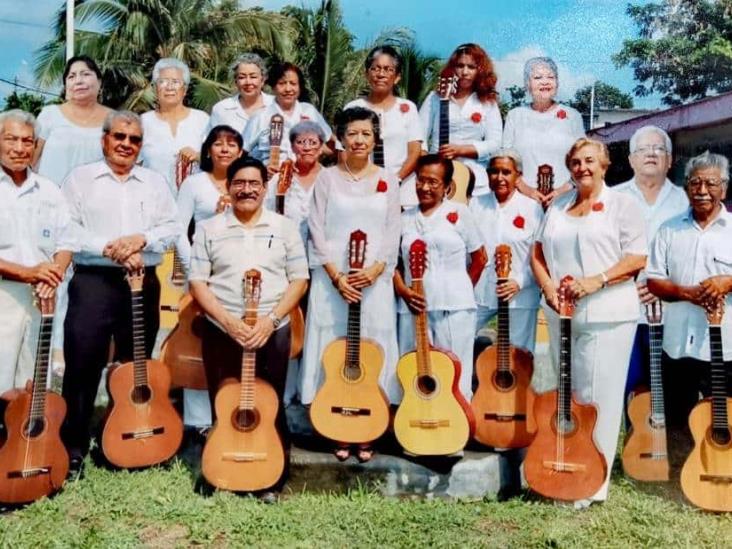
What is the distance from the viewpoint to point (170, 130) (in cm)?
633

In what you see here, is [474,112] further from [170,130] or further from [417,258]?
[170,130]

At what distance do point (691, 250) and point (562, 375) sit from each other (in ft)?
3.88

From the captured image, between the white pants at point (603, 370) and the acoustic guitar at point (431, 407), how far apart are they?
0.64m

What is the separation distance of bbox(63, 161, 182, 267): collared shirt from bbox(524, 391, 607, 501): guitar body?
2622mm

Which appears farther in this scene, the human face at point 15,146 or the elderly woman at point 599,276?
the elderly woman at point 599,276

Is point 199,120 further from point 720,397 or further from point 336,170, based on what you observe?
point 720,397

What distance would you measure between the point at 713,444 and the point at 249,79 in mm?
4201

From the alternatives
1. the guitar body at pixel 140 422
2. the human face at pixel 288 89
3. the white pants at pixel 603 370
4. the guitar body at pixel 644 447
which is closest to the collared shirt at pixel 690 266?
the guitar body at pixel 644 447

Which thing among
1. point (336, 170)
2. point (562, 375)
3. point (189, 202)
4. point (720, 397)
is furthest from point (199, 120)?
point (720, 397)

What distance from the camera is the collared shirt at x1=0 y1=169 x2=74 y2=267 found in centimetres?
484

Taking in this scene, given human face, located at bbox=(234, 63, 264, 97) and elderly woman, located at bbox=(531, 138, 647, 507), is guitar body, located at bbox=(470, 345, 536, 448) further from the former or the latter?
human face, located at bbox=(234, 63, 264, 97)

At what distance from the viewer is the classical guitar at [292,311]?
18.3 ft

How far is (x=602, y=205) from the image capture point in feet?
16.5

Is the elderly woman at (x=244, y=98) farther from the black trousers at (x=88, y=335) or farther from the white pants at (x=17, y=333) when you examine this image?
the white pants at (x=17, y=333)
